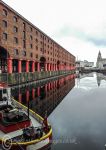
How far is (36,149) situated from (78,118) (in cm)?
1003

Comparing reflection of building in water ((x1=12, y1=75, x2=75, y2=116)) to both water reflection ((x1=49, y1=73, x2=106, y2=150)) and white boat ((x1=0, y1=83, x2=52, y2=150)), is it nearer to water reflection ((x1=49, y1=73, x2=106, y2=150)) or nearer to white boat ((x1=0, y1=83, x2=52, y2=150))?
water reflection ((x1=49, y1=73, x2=106, y2=150))

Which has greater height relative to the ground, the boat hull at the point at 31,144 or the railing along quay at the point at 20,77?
the railing along quay at the point at 20,77

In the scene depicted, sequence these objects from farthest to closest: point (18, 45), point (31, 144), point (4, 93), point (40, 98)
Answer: point (18, 45) → point (40, 98) → point (4, 93) → point (31, 144)

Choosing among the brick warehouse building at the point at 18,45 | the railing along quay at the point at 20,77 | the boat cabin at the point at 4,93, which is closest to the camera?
the boat cabin at the point at 4,93

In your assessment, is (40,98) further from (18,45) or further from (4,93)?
(18,45)

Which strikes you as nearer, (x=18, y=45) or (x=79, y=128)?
(x=79, y=128)

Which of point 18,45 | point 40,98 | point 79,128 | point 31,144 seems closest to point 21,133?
point 31,144

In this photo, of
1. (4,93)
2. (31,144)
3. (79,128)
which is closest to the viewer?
(31,144)

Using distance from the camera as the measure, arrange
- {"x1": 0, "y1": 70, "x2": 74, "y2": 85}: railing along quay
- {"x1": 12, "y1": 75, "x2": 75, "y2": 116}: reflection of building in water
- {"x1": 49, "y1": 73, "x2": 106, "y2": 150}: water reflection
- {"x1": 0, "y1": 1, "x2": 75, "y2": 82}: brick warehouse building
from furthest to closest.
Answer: {"x1": 0, "y1": 1, "x2": 75, "y2": 82}: brick warehouse building < {"x1": 0, "y1": 70, "x2": 74, "y2": 85}: railing along quay < {"x1": 12, "y1": 75, "x2": 75, "y2": 116}: reflection of building in water < {"x1": 49, "y1": 73, "x2": 106, "y2": 150}: water reflection

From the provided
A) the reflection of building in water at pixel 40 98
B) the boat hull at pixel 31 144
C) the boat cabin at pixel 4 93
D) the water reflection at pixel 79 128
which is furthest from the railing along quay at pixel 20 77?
the boat hull at pixel 31 144

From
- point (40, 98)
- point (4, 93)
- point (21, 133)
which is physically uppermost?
point (4, 93)

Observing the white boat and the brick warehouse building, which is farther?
the brick warehouse building

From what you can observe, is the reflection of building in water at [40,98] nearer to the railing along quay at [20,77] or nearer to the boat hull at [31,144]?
the railing along quay at [20,77]

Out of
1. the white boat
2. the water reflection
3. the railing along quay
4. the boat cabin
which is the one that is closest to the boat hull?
the white boat
